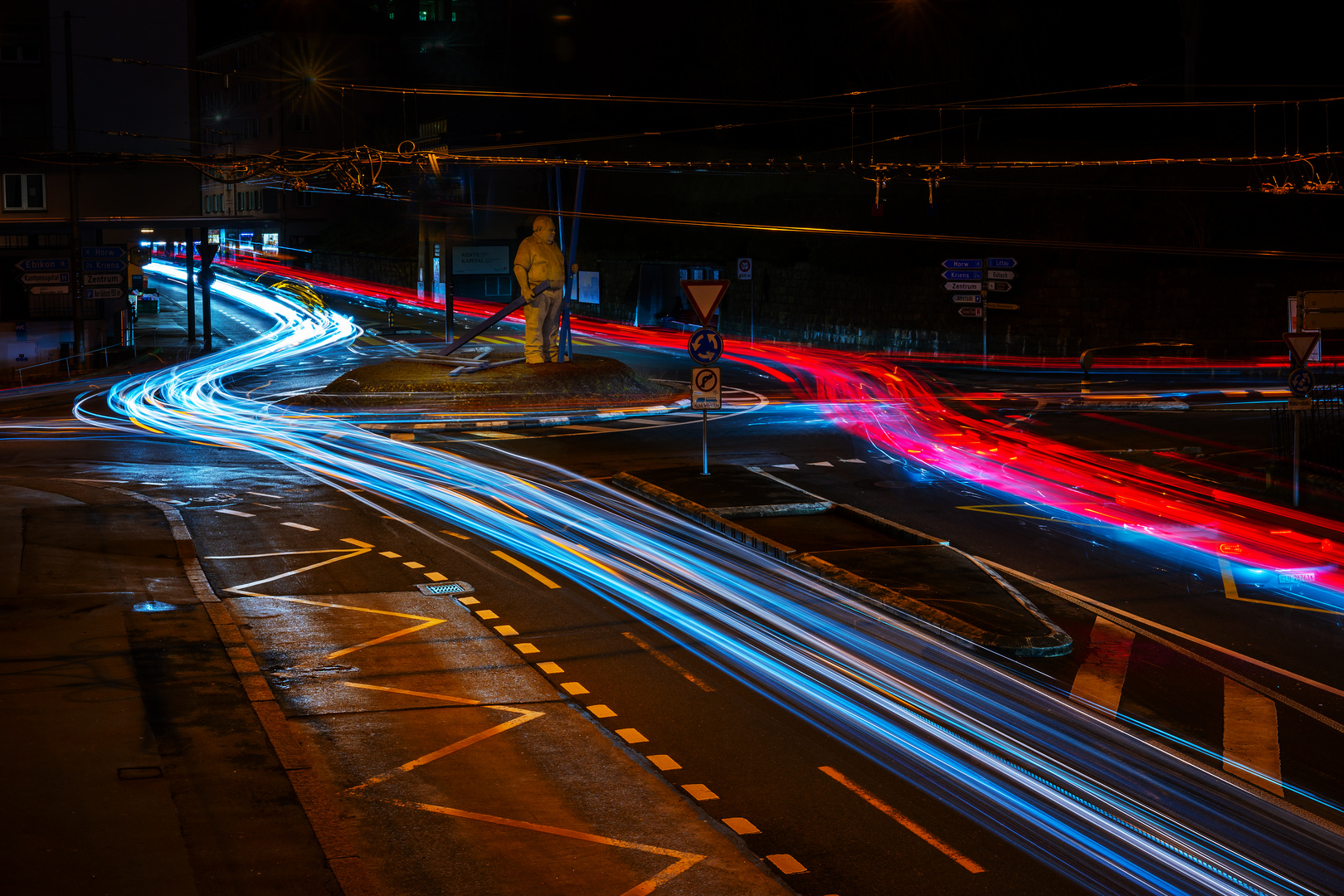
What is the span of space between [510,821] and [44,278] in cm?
3864

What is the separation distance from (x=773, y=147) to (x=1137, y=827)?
182 feet

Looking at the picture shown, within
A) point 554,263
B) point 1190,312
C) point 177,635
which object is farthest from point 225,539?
point 1190,312

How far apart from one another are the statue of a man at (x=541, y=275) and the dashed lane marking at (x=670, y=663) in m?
21.7

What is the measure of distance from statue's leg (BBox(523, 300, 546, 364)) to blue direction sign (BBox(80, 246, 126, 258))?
17.1m

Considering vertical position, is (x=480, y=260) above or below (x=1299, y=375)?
above

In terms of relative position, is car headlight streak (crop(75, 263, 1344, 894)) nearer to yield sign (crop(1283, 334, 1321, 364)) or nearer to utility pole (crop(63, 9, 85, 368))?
yield sign (crop(1283, 334, 1321, 364))

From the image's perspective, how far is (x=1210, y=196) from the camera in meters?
40.9

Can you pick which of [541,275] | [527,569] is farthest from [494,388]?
[527,569]

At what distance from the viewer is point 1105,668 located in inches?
420

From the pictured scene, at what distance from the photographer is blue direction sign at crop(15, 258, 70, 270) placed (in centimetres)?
4006

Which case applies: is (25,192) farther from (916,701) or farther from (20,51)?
(916,701)

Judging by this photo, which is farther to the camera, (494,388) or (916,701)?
(494,388)

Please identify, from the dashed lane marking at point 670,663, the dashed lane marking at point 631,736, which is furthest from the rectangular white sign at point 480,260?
the dashed lane marking at point 631,736

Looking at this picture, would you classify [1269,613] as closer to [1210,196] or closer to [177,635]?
[177,635]
